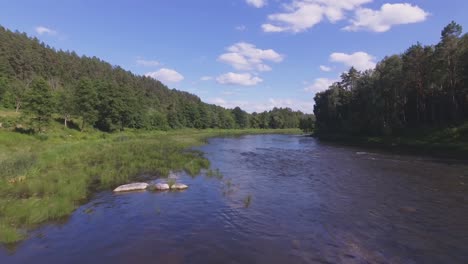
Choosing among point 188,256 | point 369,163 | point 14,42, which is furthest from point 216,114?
point 188,256

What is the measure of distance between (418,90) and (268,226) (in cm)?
6397

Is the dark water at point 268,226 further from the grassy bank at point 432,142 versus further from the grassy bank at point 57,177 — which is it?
the grassy bank at point 432,142

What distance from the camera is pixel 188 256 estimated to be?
12.0m

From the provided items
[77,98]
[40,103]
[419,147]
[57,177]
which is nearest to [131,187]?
[57,177]

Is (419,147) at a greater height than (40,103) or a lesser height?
lesser

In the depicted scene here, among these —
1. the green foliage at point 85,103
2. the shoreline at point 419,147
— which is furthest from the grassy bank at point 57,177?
the shoreline at point 419,147

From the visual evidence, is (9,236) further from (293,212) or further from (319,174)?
(319,174)

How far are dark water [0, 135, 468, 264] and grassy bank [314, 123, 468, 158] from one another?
73.0ft

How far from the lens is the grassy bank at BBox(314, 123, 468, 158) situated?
148 feet

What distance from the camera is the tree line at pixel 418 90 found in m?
54.5

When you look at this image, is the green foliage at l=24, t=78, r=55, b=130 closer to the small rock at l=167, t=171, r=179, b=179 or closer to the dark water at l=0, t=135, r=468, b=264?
the small rock at l=167, t=171, r=179, b=179

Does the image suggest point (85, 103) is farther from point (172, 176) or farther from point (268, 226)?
point (268, 226)

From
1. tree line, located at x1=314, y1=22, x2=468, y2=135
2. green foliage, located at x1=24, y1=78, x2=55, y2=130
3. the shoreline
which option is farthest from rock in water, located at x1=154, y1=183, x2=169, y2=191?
tree line, located at x1=314, y1=22, x2=468, y2=135

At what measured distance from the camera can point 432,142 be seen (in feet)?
169
